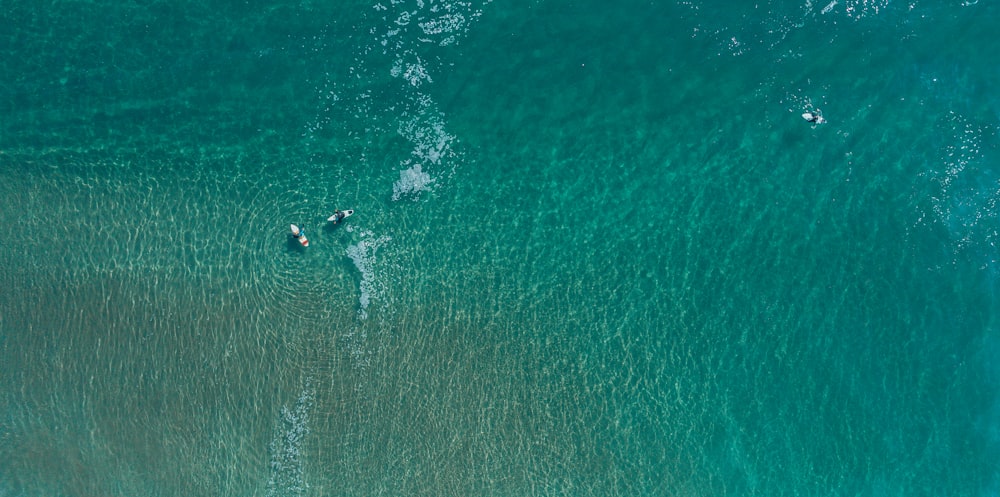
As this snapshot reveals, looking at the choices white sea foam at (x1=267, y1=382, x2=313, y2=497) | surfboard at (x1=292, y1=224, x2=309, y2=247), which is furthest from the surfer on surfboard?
white sea foam at (x1=267, y1=382, x2=313, y2=497)

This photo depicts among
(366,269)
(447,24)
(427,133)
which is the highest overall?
(447,24)

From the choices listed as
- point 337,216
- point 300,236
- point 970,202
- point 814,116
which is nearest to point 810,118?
point 814,116

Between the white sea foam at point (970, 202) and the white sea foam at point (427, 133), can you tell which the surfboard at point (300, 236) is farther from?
the white sea foam at point (970, 202)

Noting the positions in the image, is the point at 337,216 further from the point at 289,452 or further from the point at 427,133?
the point at 289,452

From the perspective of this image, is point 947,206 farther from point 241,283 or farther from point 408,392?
point 241,283

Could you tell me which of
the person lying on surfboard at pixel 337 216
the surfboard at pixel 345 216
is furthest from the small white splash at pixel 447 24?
the person lying on surfboard at pixel 337 216

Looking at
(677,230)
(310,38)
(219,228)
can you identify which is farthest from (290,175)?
(677,230)
